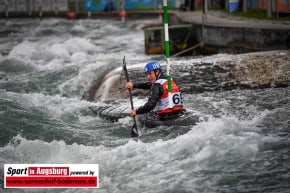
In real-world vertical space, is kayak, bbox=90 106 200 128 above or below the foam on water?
above

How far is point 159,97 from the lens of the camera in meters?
9.38

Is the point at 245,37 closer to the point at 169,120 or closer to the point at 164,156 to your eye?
the point at 169,120

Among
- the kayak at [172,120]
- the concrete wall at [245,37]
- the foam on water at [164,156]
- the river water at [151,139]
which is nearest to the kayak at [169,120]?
the kayak at [172,120]

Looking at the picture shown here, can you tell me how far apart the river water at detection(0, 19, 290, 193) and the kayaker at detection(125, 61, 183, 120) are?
13.1 inches

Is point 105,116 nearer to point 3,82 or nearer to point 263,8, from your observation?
point 3,82

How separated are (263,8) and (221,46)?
6683 millimetres

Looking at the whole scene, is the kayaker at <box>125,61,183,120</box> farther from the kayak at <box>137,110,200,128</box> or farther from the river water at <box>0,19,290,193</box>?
the river water at <box>0,19,290,193</box>

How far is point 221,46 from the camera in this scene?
16.6m

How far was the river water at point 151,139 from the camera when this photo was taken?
7336 mm

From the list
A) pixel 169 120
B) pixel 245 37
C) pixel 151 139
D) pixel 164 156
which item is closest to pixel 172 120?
pixel 169 120

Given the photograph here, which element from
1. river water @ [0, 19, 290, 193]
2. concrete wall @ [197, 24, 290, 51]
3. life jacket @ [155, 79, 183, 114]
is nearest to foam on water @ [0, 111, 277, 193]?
river water @ [0, 19, 290, 193]

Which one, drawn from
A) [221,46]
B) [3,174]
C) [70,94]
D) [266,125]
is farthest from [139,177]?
[221,46]

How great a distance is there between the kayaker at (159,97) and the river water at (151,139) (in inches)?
13.1

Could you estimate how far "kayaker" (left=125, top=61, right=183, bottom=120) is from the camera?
30.5ft
